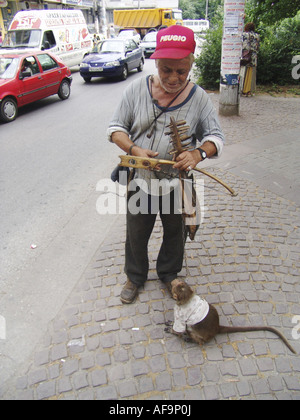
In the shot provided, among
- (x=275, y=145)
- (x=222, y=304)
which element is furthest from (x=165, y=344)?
(x=275, y=145)

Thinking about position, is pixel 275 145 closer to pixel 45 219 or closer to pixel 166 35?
pixel 45 219

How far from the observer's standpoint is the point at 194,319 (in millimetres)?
2363

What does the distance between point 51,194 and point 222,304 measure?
128 inches

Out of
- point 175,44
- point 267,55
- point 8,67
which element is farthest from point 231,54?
point 175,44

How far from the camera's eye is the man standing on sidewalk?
6.78ft

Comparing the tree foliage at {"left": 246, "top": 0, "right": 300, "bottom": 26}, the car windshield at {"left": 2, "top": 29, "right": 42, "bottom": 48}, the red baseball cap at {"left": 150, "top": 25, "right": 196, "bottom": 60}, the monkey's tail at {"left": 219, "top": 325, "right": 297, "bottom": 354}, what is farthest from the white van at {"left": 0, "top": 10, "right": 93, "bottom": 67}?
the monkey's tail at {"left": 219, "top": 325, "right": 297, "bottom": 354}

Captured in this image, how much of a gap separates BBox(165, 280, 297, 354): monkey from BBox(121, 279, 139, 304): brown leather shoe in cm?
54

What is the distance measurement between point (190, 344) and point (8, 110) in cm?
836

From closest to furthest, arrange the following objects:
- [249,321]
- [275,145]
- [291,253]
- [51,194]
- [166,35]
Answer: [166,35] → [249,321] → [291,253] → [51,194] → [275,145]

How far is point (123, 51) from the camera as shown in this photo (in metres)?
14.1

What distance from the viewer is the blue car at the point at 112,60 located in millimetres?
13135

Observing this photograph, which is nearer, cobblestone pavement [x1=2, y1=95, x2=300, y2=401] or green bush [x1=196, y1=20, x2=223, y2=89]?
cobblestone pavement [x1=2, y1=95, x2=300, y2=401]

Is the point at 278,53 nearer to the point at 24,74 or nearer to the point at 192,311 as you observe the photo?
the point at 24,74

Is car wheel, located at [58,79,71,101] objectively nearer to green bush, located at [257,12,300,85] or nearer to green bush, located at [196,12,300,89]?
green bush, located at [196,12,300,89]
